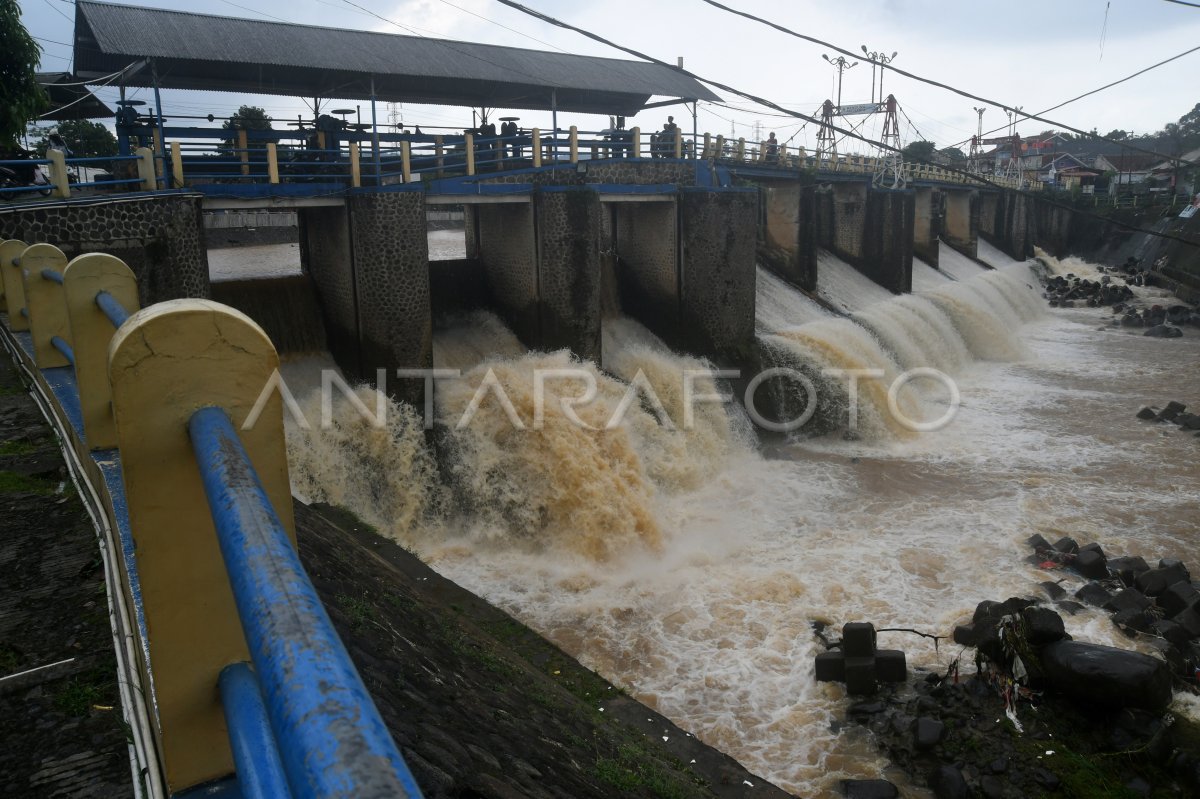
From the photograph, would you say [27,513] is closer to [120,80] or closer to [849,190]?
[120,80]

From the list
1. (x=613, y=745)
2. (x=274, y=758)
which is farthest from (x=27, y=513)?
(x=613, y=745)

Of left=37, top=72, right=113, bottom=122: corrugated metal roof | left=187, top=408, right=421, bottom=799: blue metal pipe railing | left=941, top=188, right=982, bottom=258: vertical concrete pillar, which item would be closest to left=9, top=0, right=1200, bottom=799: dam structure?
left=187, top=408, right=421, bottom=799: blue metal pipe railing

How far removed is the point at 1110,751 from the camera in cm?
765

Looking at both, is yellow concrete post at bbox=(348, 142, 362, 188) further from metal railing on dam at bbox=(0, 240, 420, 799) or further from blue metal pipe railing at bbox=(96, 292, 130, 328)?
metal railing on dam at bbox=(0, 240, 420, 799)

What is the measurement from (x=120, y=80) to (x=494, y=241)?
20.7ft

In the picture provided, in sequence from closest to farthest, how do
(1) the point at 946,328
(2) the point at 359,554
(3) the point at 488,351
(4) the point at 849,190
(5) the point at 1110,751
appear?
(5) the point at 1110,751 < (2) the point at 359,554 < (3) the point at 488,351 < (1) the point at 946,328 < (4) the point at 849,190

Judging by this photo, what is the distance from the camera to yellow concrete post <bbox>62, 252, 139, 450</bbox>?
3.87 meters

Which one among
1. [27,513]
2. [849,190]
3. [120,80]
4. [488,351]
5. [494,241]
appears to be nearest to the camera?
[27,513]

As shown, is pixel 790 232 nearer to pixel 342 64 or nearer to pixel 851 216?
pixel 851 216

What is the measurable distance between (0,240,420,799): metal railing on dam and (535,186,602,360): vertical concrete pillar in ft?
40.9

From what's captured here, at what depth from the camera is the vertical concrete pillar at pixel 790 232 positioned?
77.7ft

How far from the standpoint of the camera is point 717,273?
58.7 feet

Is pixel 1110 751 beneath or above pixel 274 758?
beneath

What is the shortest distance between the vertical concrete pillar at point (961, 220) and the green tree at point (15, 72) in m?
35.1
